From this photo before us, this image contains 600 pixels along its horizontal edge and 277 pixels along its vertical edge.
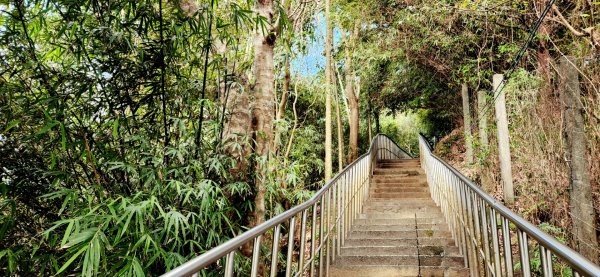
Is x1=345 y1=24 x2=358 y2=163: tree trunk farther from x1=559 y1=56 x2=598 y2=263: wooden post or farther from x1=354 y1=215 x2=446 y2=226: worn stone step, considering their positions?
x1=559 y1=56 x2=598 y2=263: wooden post

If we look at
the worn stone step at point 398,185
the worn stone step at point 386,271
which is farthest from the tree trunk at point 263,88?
the worn stone step at point 398,185

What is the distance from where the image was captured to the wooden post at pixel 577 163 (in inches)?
139

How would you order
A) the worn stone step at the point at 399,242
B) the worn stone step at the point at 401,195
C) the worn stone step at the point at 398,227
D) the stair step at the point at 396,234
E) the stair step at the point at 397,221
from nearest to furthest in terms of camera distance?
the worn stone step at the point at 399,242 → the stair step at the point at 396,234 → the worn stone step at the point at 398,227 → the stair step at the point at 397,221 → the worn stone step at the point at 401,195

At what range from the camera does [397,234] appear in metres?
4.55

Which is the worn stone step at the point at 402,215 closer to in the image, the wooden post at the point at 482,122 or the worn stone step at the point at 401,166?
the wooden post at the point at 482,122

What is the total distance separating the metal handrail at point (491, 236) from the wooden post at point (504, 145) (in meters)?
0.82

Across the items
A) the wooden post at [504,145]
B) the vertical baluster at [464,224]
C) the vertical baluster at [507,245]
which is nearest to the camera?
the vertical baluster at [507,245]

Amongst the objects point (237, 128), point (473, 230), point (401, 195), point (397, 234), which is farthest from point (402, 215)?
point (237, 128)

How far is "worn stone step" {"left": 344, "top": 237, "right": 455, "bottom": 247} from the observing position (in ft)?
13.6

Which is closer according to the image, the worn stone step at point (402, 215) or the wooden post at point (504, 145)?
the wooden post at point (504, 145)

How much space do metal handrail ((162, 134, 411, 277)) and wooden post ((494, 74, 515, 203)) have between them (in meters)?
2.11

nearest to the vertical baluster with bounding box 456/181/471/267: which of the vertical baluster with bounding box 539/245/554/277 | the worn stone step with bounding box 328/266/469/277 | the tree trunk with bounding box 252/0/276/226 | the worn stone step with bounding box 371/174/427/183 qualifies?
the worn stone step with bounding box 328/266/469/277

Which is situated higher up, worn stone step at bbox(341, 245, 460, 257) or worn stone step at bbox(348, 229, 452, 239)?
worn stone step at bbox(348, 229, 452, 239)

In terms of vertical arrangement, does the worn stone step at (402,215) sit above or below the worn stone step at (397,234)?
above
